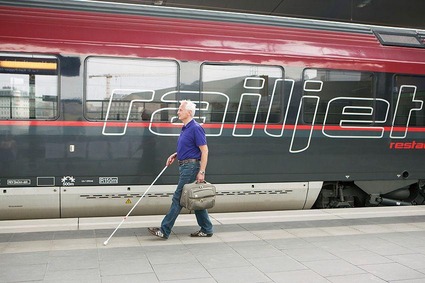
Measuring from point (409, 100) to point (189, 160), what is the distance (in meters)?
4.44

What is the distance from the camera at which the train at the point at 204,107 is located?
6.09 m

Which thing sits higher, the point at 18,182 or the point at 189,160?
the point at 189,160

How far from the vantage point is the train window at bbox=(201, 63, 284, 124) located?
22.1ft

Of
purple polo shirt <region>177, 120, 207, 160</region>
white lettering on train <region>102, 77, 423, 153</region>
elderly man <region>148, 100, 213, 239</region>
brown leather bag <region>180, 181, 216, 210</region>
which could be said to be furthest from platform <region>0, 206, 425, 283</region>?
white lettering on train <region>102, 77, 423, 153</region>

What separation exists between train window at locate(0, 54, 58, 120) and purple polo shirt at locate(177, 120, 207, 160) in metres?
1.90

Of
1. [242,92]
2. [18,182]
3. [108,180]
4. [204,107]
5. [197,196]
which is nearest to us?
[197,196]

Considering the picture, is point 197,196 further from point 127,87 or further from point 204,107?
point 127,87

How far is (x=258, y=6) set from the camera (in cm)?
1280

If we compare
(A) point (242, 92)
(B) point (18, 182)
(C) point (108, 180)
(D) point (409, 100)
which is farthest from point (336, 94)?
(B) point (18, 182)

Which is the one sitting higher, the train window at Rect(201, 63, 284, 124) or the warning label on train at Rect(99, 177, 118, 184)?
the train window at Rect(201, 63, 284, 124)

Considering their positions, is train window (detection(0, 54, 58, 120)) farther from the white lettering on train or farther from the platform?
the platform

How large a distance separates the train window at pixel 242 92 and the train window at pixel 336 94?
0.51 meters

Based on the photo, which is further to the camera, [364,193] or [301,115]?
[364,193]

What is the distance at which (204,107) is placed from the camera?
6.70 m
